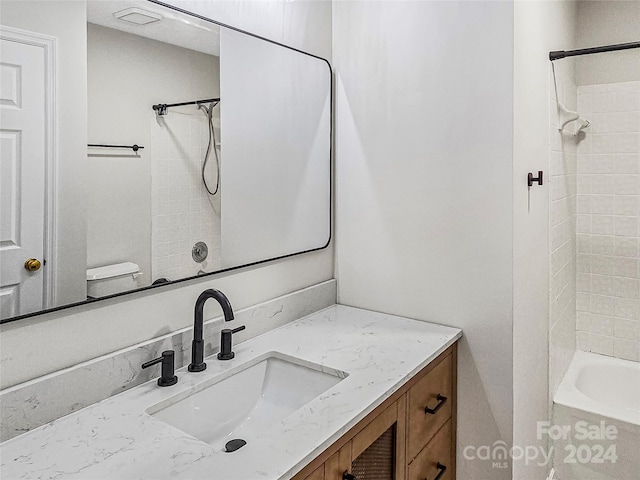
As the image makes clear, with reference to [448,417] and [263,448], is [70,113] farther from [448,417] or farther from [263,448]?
[448,417]

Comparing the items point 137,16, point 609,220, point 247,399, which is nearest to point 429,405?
point 247,399

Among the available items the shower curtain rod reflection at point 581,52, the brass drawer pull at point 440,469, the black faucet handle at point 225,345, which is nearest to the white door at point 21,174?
the black faucet handle at point 225,345

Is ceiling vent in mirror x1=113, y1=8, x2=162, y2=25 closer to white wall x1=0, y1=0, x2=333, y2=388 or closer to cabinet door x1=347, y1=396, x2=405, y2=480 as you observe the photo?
white wall x1=0, y1=0, x2=333, y2=388

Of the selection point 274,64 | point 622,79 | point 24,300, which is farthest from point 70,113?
point 622,79

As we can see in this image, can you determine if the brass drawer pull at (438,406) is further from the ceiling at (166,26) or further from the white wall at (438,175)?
the ceiling at (166,26)

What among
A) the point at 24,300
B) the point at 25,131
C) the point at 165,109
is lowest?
the point at 24,300

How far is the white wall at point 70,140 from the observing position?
3.67ft

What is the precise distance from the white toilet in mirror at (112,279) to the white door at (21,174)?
12 centimetres

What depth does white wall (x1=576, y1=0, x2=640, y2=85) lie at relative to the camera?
261 cm

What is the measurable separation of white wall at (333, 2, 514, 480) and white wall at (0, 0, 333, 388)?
171mm

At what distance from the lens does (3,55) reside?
3.36ft

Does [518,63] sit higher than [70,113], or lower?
higher

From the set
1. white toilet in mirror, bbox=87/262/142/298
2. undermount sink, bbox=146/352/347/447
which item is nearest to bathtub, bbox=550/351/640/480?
undermount sink, bbox=146/352/347/447

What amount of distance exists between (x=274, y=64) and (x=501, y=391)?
138cm
